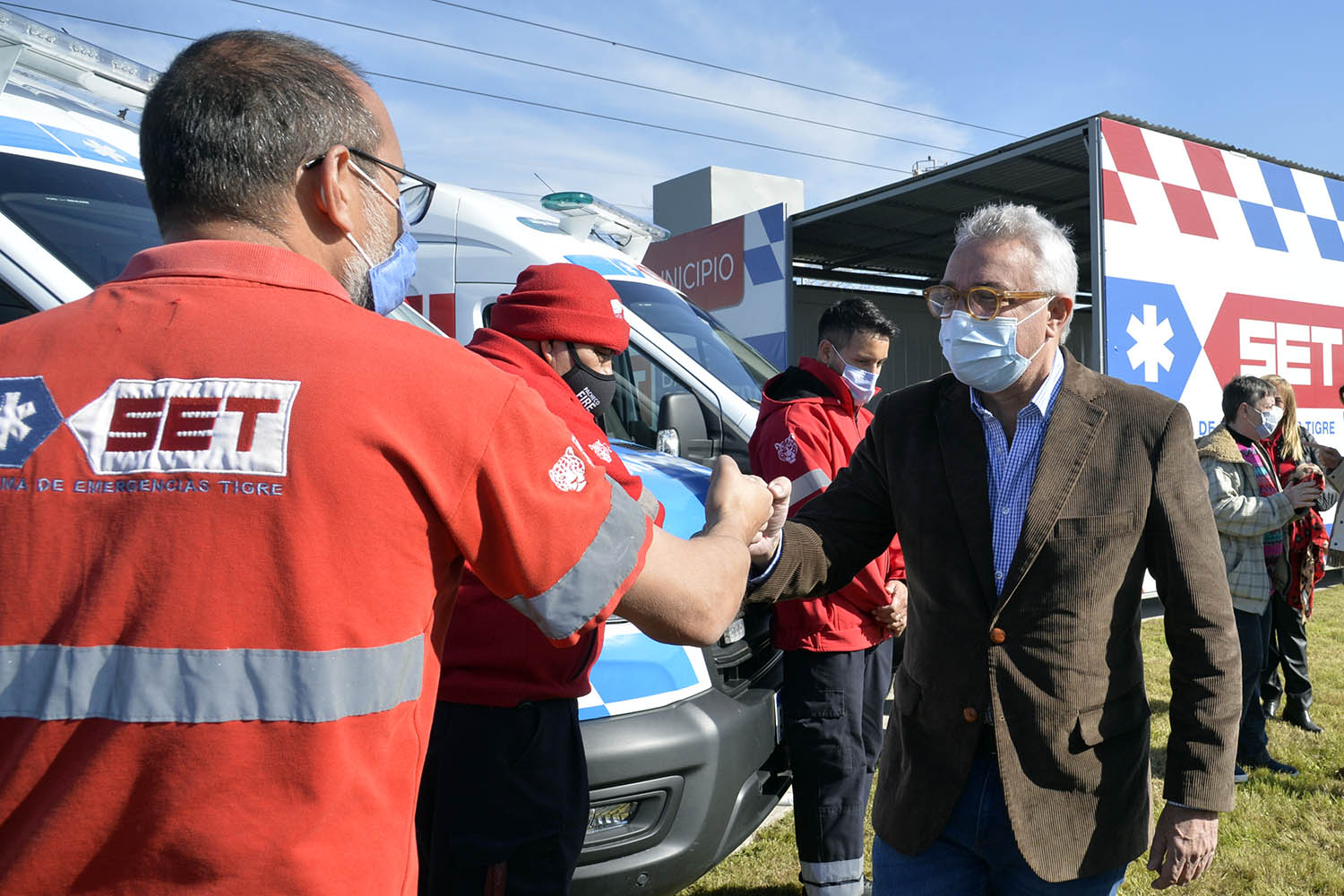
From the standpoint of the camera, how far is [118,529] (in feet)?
3.10

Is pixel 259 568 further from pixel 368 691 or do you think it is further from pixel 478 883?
pixel 478 883

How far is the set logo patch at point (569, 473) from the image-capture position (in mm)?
1127

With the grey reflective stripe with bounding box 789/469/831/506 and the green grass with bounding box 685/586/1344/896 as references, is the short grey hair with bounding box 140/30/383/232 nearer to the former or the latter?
the grey reflective stripe with bounding box 789/469/831/506

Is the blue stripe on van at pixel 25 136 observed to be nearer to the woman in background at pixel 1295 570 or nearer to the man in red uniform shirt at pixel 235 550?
the man in red uniform shirt at pixel 235 550

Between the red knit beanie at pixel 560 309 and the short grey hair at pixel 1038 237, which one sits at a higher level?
the short grey hair at pixel 1038 237

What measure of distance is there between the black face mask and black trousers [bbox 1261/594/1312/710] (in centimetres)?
472

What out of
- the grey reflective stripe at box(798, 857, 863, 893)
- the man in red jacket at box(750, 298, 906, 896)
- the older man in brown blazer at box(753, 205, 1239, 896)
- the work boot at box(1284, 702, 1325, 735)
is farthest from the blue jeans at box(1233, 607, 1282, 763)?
the older man in brown blazer at box(753, 205, 1239, 896)

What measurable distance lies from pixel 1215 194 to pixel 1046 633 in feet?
26.8

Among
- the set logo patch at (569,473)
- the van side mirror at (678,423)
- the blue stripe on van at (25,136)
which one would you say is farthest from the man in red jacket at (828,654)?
the blue stripe on van at (25,136)

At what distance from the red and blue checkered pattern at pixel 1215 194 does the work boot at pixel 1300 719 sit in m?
3.84

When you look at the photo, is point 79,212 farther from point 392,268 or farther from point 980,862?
point 980,862

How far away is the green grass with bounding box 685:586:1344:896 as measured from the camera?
12.0ft

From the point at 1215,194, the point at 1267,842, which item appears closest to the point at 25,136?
the point at 1267,842

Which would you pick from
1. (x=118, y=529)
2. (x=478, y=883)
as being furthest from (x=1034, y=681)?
(x=118, y=529)
